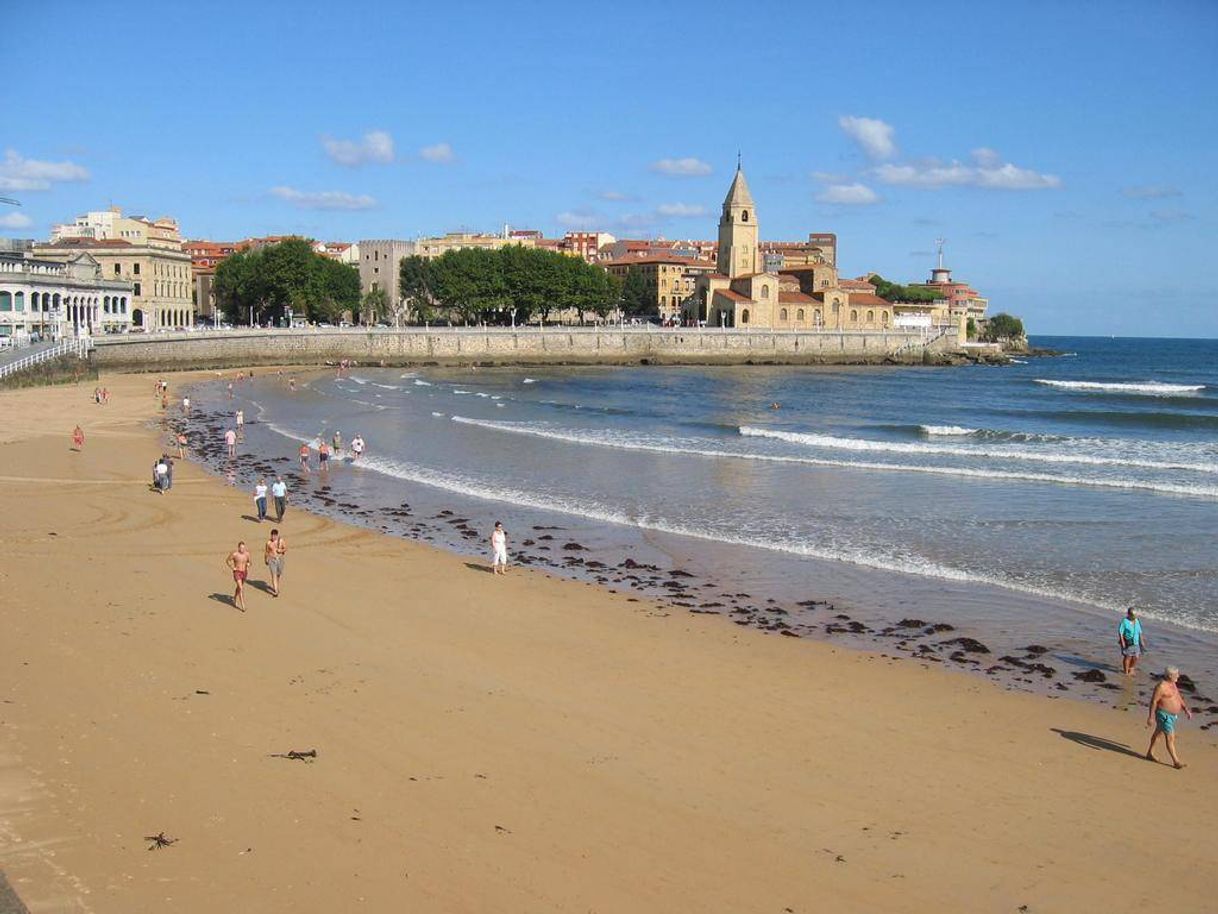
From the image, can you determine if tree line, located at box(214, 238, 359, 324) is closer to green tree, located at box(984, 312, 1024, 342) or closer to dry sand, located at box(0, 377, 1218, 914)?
dry sand, located at box(0, 377, 1218, 914)

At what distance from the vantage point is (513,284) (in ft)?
348

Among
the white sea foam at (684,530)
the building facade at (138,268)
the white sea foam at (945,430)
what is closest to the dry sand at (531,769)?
the white sea foam at (684,530)

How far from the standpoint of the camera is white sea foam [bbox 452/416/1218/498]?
2953cm

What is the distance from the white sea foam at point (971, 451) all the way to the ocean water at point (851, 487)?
175 mm

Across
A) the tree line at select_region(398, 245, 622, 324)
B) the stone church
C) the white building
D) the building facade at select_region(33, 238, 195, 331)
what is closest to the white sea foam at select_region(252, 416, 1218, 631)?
the white building

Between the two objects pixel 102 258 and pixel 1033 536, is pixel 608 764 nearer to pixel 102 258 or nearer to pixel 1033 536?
pixel 1033 536

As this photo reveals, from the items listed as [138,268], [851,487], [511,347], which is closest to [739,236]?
[511,347]

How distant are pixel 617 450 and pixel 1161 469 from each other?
55.8 feet

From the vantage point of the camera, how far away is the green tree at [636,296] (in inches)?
5143

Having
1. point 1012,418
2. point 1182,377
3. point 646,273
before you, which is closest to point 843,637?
point 1012,418

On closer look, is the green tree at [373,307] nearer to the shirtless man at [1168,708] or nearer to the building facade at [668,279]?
the building facade at [668,279]

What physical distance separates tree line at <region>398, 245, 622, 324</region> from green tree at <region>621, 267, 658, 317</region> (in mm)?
15487

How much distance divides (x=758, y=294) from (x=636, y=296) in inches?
802

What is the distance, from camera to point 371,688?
1267cm
